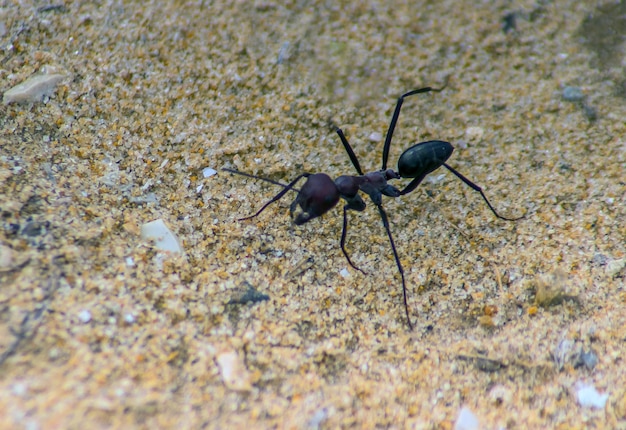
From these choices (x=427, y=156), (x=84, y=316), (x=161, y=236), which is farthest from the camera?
(x=427, y=156)

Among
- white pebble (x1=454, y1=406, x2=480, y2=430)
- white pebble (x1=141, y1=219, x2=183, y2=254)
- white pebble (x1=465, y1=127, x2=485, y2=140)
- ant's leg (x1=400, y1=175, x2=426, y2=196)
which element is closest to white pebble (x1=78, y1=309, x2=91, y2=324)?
white pebble (x1=141, y1=219, x2=183, y2=254)

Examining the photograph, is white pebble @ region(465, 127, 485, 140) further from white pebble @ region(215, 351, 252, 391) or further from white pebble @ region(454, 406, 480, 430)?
white pebble @ region(215, 351, 252, 391)

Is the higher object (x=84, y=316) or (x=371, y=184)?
(x=84, y=316)

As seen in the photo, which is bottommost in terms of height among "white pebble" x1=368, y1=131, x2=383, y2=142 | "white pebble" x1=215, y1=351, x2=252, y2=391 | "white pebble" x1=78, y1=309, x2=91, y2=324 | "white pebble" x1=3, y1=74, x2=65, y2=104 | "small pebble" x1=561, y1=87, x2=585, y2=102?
"small pebble" x1=561, y1=87, x2=585, y2=102

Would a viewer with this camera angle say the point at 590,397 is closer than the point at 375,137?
Yes

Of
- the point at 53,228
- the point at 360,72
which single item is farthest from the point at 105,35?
the point at 360,72

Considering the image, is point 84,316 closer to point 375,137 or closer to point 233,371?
point 233,371

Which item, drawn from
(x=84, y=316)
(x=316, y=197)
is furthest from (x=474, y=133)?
(x=84, y=316)
